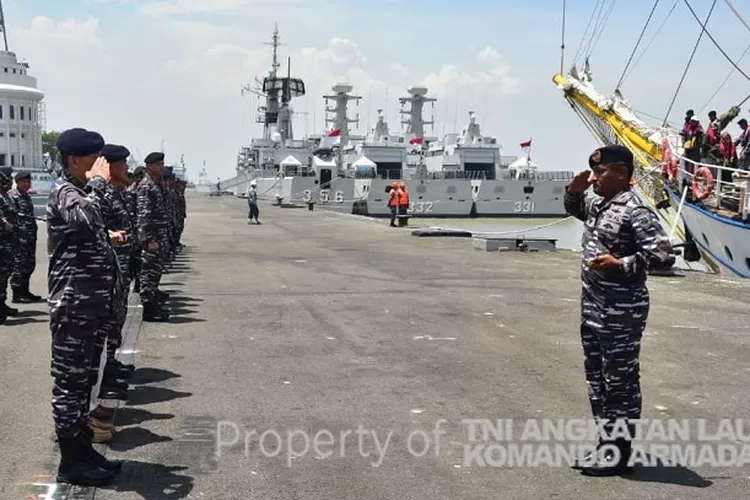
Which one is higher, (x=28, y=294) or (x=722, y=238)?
(x=722, y=238)

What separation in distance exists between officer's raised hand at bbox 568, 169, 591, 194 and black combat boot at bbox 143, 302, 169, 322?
5651mm

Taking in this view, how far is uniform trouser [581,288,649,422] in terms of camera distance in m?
4.42

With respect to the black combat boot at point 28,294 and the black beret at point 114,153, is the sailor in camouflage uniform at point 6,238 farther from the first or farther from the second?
the black beret at point 114,153

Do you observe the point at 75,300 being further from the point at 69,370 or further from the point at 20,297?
the point at 20,297

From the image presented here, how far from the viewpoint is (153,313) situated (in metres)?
9.10

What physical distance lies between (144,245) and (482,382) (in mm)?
4145

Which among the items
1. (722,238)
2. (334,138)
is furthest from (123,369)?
(334,138)

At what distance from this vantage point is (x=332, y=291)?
11891 mm

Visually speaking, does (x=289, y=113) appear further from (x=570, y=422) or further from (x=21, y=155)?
(x=570, y=422)

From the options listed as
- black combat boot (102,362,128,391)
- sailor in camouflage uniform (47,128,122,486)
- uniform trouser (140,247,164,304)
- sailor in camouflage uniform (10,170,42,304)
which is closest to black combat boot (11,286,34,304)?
sailor in camouflage uniform (10,170,42,304)

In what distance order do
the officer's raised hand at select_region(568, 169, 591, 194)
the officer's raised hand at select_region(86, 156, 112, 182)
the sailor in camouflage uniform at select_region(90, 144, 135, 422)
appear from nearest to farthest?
the officer's raised hand at select_region(568, 169, 591, 194) → the officer's raised hand at select_region(86, 156, 112, 182) → the sailor in camouflage uniform at select_region(90, 144, 135, 422)

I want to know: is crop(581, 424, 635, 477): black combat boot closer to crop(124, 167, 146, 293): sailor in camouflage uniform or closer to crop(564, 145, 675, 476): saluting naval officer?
crop(564, 145, 675, 476): saluting naval officer

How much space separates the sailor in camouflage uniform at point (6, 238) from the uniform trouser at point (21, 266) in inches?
20.0

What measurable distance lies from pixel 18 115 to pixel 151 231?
7734cm
